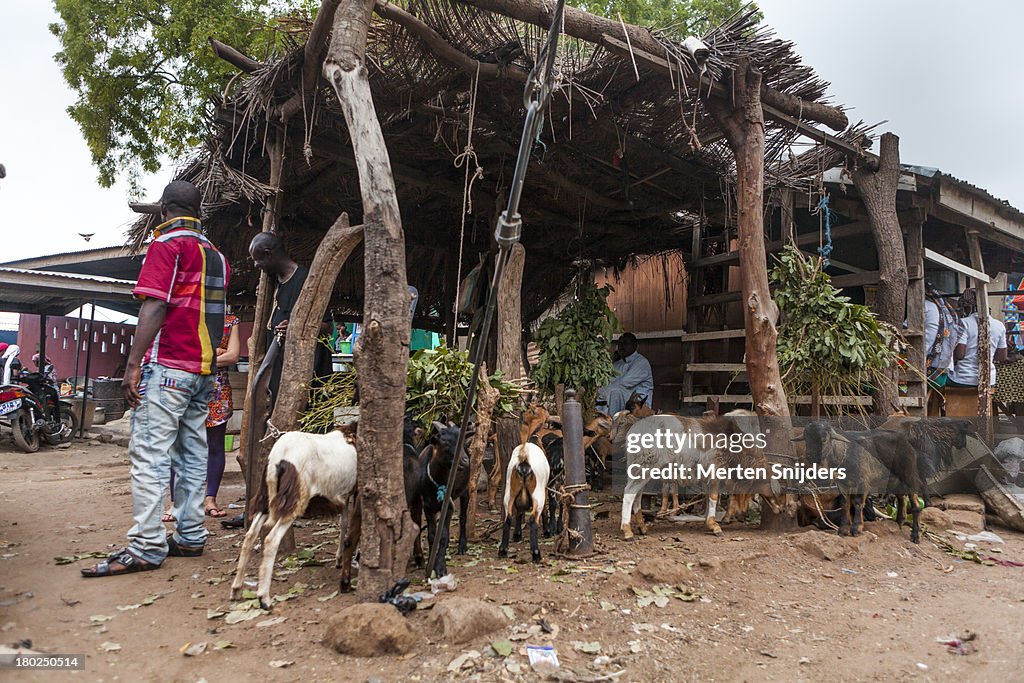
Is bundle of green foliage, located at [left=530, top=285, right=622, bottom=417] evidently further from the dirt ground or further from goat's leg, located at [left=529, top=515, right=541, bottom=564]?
goat's leg, located at [left=529, top=515, right=541, bottom=564]

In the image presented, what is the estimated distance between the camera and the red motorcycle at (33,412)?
10.6 m

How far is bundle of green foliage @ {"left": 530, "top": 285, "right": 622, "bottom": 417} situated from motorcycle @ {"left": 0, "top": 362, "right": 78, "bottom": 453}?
8.96 metres

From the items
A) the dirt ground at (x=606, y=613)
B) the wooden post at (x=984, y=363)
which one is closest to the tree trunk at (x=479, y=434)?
the dirt ground at (x=606, y=613)

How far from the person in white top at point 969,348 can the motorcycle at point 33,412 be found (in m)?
13.5

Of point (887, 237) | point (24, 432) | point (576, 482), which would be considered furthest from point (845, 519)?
point (24, 432)

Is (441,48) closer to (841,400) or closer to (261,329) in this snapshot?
(261,329)

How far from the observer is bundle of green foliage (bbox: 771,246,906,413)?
5375 millimetres

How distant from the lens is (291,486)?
3385 millimetres

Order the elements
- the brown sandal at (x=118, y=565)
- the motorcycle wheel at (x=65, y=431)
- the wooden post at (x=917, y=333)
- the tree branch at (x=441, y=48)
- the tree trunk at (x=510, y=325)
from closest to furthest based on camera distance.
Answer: the brown sandal at (x=118, y=565) < the tree branch at (x=441, y=48) < the tree trunk at (x=510, y=325) < the wooden post at (x=917, y=333) < the motorcycle wheel at (x=65, y=431)

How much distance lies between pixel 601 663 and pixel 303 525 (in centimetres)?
314

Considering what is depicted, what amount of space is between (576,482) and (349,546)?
1567 mm

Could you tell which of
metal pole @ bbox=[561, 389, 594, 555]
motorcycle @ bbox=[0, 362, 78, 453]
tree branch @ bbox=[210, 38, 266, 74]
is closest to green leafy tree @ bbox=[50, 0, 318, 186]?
motorcycle @ bbox=[0, 362, 78, 453]

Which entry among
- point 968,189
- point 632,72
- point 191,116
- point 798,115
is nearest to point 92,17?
point 191,116

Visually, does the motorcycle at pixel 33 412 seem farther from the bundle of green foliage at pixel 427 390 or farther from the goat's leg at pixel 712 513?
the goat's leg at pixel 712 513
